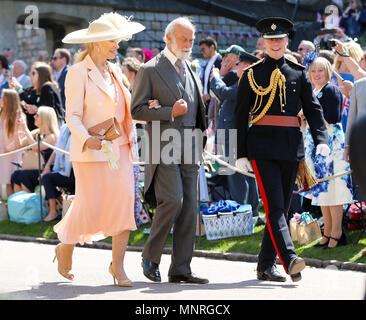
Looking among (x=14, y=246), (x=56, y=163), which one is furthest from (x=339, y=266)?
(x=56, y=163)

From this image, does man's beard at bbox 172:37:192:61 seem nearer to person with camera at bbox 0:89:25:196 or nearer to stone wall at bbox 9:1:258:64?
person with camera at bbox 0:89:25:196

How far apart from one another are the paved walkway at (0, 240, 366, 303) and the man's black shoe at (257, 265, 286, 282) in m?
0.07

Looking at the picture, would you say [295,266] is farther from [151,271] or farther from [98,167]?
[98,167]

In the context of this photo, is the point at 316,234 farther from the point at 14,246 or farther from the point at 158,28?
the point at 158,28

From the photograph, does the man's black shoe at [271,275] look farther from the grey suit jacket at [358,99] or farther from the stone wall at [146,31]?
the stone wall at [146,31]

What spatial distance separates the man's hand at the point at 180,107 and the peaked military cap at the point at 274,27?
901mm

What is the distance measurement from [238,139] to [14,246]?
4.19m

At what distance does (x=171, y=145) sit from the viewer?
8062mm

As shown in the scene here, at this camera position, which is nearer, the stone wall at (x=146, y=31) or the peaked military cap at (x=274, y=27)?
the peaked military cap at (x=274, y=27)

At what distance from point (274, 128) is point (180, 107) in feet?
2.66

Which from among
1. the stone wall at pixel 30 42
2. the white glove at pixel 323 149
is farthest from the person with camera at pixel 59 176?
the stone wall at pixel 30 42

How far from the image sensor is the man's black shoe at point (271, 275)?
809cm

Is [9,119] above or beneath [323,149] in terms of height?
above

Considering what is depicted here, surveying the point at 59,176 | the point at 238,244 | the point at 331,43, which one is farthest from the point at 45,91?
the point at 331,43
